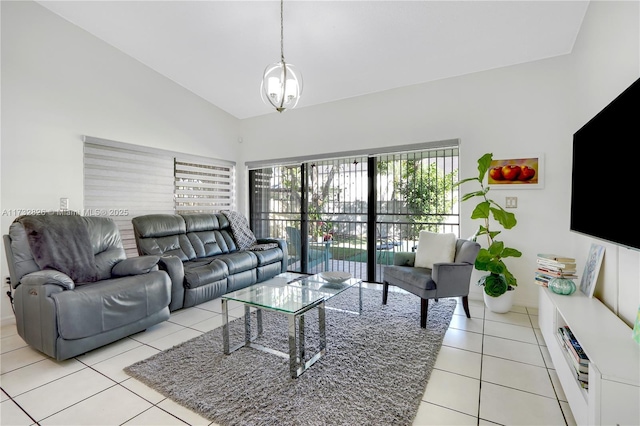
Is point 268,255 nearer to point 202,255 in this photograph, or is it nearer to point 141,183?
point 202,255

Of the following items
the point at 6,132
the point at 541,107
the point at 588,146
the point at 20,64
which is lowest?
the point at 588,146

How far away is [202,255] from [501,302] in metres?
3.53

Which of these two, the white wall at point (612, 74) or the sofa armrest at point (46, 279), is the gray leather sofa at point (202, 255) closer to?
the sofa armrest at point (46, 279)

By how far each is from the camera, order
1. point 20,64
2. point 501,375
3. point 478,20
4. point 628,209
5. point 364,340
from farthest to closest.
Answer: point 20,64 → point 478,20 → point 364,340 → point 501,375 → point 628,209

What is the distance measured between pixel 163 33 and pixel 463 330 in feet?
14.1

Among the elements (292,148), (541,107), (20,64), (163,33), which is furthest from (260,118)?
(541,107)

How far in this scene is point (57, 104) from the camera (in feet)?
10.3

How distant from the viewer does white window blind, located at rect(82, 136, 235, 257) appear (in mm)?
3523

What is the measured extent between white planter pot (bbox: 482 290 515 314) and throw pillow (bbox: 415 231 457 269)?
61 centimetres

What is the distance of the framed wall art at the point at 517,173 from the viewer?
3160 millimetres

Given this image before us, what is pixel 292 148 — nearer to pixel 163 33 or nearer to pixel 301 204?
pixel 301 204

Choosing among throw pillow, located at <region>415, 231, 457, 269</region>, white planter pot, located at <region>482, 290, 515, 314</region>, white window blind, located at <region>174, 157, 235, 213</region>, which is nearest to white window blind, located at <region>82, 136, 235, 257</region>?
white window blind, located at <region>174, 157, 235, 213</region>

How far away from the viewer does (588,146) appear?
2.03 metres

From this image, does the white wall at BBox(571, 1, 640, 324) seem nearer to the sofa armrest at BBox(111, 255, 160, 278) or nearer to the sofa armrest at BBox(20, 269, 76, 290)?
the sofa armrest at BBox(111, 255, 160, 278)
